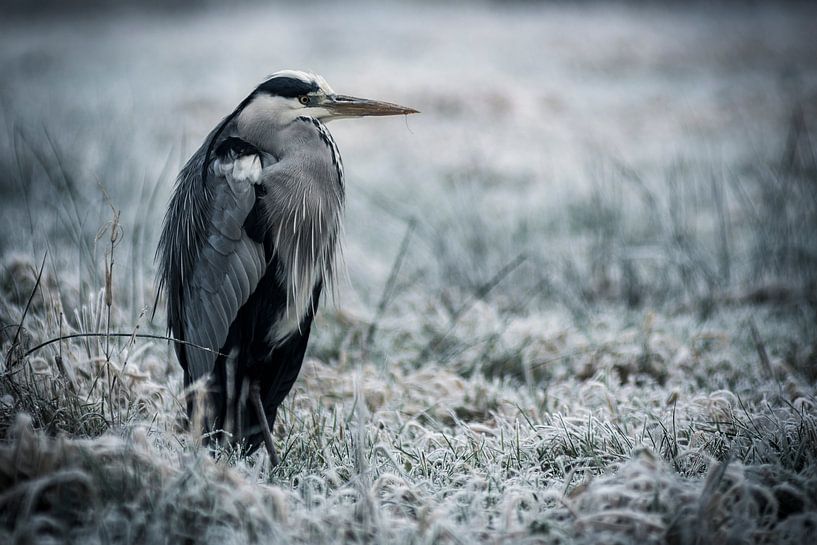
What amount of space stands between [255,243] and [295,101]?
474 mm

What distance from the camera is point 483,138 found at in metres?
8.37

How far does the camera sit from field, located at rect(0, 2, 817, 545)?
5.49 ft

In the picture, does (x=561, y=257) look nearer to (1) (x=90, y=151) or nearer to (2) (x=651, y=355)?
(2) (x=651, y=355)

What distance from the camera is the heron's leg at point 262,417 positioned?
2.20 meters

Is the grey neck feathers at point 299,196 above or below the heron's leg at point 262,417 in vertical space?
above

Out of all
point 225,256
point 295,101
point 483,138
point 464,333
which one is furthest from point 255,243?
point 483,138

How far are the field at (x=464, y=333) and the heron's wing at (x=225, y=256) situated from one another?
10.4 inches

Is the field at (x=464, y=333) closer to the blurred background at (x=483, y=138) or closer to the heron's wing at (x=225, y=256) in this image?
the blurred background at (x=483, y=138)

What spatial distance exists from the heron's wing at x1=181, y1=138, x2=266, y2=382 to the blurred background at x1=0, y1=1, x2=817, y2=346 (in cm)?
35

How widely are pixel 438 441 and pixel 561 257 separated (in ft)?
8.48

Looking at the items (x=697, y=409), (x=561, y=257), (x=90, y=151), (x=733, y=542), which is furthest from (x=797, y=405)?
(x=90, y=151)

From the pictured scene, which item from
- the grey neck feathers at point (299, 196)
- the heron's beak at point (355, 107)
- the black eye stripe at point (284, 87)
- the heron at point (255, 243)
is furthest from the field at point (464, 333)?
the heron's beak at point (355, 107)

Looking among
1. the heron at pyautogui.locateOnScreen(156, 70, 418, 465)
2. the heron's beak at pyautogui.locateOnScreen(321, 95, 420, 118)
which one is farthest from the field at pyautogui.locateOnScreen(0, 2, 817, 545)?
the heron's beak at pyautogui.locateOnScreen(321, 95, 420, 118)

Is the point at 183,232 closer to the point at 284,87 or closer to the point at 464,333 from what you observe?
the point at 284,87
